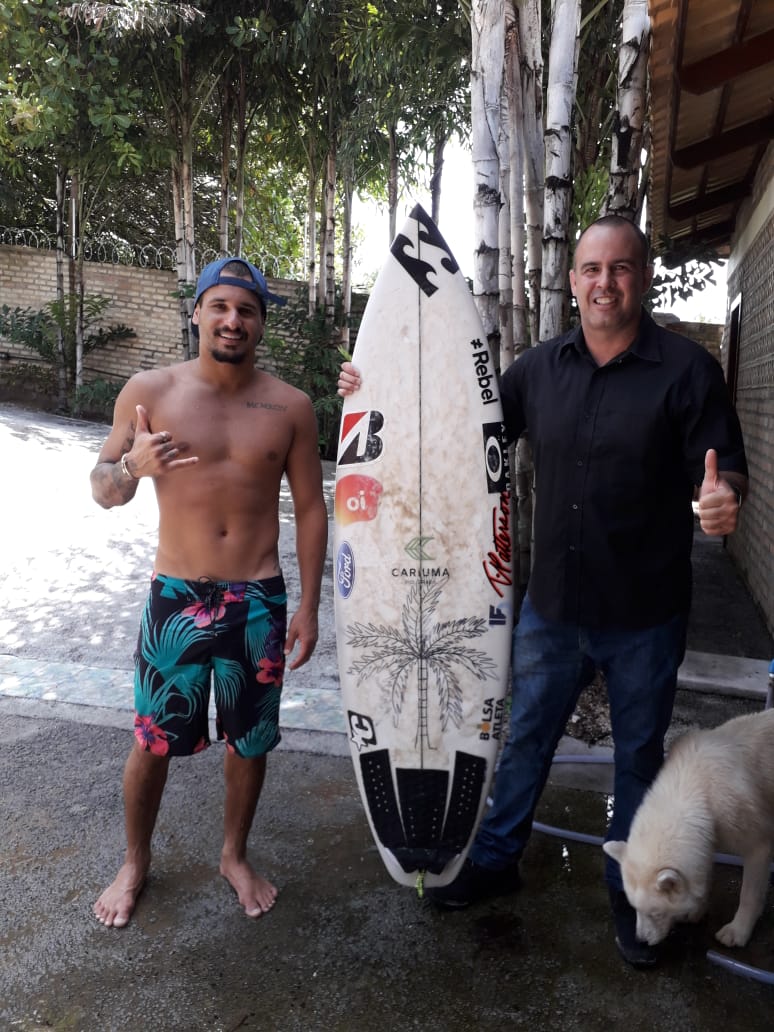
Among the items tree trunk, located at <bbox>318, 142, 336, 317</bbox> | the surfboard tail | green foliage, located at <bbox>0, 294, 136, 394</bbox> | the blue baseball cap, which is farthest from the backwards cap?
green foliage, located at <bbox>0, 294, 136, 394</bbox>

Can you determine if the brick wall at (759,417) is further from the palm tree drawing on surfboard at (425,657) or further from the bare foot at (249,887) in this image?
the bare foot at (249,887)

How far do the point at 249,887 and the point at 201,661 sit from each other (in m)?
0.68

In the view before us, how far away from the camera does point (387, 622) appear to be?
2.42 metres

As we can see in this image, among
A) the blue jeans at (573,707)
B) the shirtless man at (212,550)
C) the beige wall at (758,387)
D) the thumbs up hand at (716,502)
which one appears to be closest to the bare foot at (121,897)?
the shirtless man at (212,550)

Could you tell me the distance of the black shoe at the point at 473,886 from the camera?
86.2 inches

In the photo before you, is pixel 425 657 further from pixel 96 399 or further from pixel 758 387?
pixel 96 399

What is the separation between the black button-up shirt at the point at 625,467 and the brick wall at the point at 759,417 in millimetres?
2773

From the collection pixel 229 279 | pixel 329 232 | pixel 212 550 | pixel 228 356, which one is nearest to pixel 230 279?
pixel 229 279

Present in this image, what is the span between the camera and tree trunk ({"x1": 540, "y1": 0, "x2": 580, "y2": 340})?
3016 mm

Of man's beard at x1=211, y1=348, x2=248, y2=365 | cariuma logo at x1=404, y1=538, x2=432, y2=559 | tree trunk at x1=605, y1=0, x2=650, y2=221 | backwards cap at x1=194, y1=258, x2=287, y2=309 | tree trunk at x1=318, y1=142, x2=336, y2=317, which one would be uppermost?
tree trunk at x1=318, y1=142, x2=336, y2=317

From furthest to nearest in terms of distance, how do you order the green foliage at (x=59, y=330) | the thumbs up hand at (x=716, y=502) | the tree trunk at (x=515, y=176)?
the green foliage at (x=59, y=330) < the tree trunk at (x=515, y=176) < the thumbs up hand at (x=716, y=502)

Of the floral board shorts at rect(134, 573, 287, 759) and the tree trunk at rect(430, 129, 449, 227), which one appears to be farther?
the tree trunk at rect(430, 129, 449, 227)

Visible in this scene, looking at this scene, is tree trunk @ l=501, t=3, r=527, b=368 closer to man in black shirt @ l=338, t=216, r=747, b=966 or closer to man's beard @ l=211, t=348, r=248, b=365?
man in black shirt @ l=338, t=216, r=747, b=966

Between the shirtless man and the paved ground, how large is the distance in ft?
0.49
